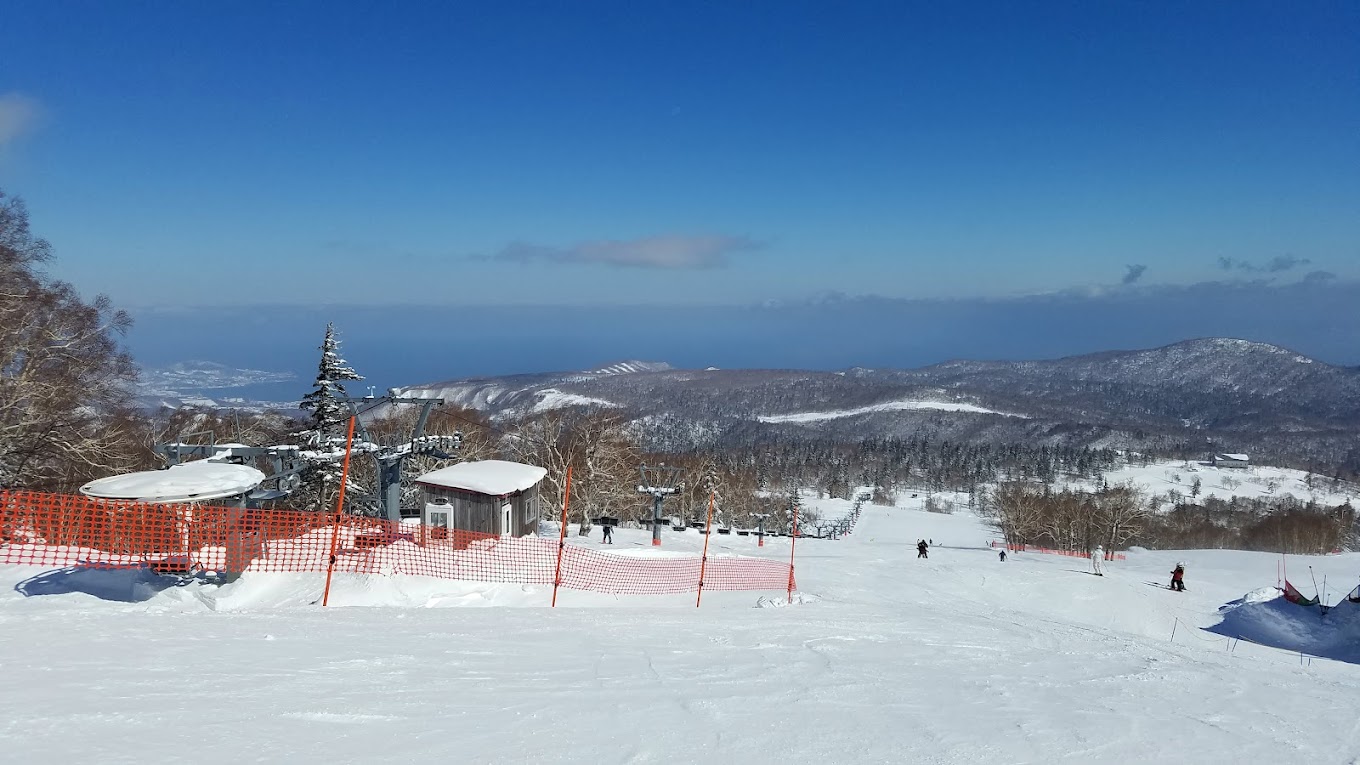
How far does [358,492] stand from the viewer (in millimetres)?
37375

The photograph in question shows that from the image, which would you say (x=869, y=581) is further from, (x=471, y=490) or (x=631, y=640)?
(x=631, y=640)

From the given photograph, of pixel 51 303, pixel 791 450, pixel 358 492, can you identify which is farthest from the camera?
pixel 791 450

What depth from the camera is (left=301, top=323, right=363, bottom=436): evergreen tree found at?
112 feet

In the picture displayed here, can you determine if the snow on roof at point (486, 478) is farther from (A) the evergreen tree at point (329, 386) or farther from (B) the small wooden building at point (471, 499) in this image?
(A) the evergreen tree at point (329, 386)

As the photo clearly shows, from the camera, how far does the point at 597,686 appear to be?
7.54m

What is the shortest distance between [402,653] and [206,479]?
6.95 metres

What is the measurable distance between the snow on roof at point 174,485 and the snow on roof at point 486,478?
32.2ft

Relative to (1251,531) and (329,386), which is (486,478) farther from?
(1251,531)

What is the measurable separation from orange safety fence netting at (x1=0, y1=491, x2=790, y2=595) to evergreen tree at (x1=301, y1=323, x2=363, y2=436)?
548 inches

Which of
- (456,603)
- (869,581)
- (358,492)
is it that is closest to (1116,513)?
(869,581)

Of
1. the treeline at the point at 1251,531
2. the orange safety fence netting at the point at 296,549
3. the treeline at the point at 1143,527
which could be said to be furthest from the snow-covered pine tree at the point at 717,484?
the treeline at the point at 1251,531

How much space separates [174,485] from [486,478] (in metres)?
11.7

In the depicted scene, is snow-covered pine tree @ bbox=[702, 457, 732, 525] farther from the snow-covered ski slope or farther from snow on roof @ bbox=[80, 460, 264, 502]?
snow on roof @ bbox=[80, 460, 264, 502]

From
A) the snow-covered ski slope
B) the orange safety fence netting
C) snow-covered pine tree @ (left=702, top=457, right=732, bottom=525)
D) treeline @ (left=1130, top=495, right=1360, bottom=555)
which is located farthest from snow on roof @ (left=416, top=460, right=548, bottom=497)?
treeline @ (left=1130, top=495, right=1360, bottom=555)
